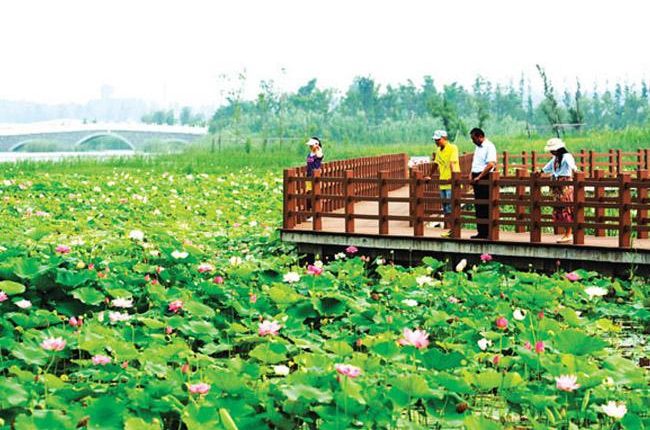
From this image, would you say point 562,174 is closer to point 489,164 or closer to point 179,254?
point 489,164

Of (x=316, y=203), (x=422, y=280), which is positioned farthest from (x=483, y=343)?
(x=316, y=203)

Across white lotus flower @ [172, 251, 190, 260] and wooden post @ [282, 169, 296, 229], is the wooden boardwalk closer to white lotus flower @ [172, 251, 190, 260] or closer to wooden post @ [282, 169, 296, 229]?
wooden post @ [282, 169, 296, 229]

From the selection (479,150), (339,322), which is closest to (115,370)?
(339,322)

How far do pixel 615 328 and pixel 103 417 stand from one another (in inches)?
135

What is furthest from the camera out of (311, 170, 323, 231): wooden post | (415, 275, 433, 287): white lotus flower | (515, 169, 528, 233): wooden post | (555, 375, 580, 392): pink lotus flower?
(311, 170, 323, 231): wooden post

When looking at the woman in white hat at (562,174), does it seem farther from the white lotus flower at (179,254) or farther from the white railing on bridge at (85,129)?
the white railing on bridge at (85,129)

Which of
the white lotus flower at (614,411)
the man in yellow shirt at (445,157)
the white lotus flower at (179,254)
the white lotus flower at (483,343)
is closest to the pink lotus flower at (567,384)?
the white lotus flower at (614,411)

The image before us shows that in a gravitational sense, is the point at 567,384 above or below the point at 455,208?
below

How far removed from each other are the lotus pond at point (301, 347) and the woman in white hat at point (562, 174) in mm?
833

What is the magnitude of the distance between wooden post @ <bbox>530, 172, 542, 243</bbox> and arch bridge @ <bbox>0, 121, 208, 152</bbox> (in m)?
53.2

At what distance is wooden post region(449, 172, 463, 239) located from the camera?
9.73 m

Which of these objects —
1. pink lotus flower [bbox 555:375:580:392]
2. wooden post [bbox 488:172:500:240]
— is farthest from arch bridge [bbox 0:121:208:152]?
pink lotus flower [bbox 555:375:580:392]

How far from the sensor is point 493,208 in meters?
9.52

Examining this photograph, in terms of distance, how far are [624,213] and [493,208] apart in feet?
4.24
